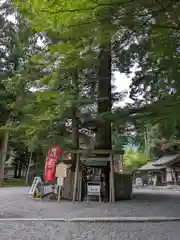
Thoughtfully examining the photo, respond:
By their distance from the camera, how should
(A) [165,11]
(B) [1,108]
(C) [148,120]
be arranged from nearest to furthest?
(A) [165,11] → (C) [148,120] → (B) [1,108]

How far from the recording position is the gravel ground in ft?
15.1

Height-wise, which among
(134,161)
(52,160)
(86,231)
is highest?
(134,161)

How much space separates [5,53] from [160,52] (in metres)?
21.1

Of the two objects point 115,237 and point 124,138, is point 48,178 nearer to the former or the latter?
point 124,138

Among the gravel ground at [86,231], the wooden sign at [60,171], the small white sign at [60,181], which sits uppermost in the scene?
the wooden sign at [60,171]

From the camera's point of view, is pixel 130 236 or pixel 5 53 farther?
pixel 5 53

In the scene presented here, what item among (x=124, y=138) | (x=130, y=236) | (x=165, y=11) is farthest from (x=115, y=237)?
(x=124, y=138)

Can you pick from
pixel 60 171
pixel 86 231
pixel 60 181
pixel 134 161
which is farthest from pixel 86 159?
pixel 134 161

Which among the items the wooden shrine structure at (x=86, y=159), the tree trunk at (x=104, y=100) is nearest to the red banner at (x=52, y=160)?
the wooden shrine structure at (x=86, y=159)

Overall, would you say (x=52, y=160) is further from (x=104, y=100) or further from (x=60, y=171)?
(x=104, y=100)

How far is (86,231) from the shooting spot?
5.09m

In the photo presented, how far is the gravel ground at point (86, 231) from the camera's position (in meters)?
4.61

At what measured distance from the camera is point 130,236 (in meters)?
4.72

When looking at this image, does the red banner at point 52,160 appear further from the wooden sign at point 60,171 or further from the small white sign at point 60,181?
the small white sign at point 60,181
